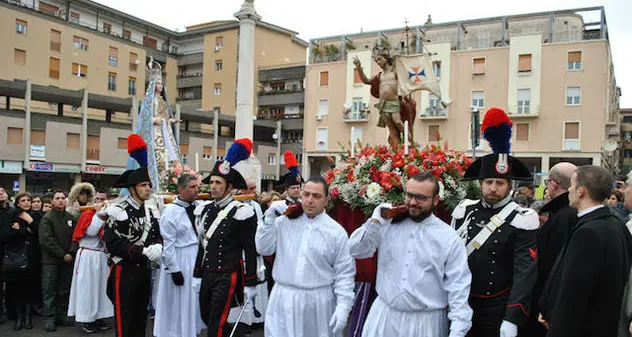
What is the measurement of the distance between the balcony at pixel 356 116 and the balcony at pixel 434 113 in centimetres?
442

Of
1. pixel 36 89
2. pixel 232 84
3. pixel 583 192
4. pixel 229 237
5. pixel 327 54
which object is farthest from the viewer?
pixel 232 84

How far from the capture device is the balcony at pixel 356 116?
43.5 metres

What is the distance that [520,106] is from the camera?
39.0 meters

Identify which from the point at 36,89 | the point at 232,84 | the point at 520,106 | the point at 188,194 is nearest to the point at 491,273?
the point at 188,194

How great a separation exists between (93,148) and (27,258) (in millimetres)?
35830

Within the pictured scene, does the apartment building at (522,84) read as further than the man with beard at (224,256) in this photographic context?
Yes

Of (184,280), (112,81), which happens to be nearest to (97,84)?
(112,81)

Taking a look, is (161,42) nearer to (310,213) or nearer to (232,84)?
(232,84)

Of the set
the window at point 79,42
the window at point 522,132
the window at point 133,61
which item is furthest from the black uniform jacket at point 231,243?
the window at point 133,61

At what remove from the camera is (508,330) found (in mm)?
3973

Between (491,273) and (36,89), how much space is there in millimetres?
40240

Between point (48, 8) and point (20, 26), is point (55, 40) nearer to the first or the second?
point (20, 26)

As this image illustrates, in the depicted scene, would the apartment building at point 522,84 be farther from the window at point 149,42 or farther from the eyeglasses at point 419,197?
the eyeglasses at point 419,197

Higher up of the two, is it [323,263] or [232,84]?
[232,84]
